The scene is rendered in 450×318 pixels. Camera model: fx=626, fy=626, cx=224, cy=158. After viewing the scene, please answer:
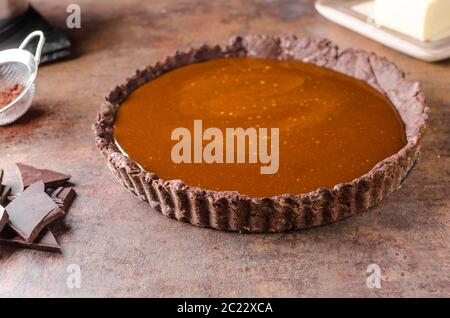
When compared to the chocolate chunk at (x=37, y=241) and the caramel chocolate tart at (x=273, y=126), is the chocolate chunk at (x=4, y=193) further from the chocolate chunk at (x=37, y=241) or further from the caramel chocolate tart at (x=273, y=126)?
the caramel chocolate tart at (x=273, y=126)

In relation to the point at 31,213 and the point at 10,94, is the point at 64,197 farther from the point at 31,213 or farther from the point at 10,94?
the point at 10,94

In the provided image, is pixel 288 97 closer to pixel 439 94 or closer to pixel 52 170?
pixel 439 94

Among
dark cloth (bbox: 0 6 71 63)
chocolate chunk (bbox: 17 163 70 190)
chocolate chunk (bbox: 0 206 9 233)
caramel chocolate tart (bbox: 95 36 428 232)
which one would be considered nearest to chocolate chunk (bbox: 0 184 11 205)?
chocolate chunk (bbox: 17 163 70 190)

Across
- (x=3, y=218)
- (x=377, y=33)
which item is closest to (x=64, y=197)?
(x=3, y=218)

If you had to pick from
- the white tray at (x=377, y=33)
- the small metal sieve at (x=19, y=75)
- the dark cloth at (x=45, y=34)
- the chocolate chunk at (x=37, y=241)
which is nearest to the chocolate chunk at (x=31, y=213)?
the chocolate chunk at (x=37, y=241)

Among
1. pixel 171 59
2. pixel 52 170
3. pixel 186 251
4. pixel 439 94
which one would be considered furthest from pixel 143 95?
pixel 439 94

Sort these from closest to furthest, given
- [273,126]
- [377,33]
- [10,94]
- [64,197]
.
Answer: [64,197] → [273,126] → [10,94] → [377,33]
